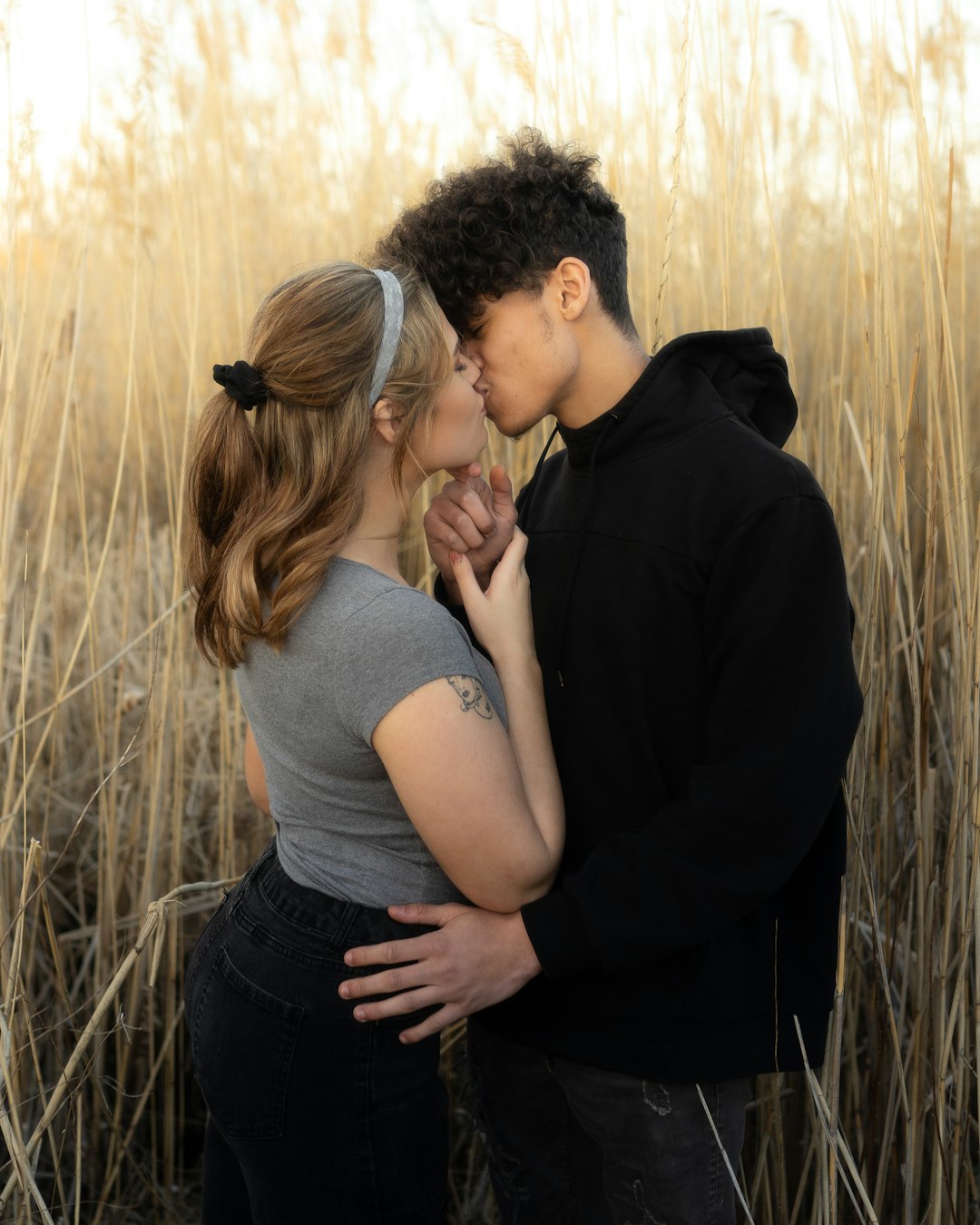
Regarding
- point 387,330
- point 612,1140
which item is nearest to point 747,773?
point 612,1140

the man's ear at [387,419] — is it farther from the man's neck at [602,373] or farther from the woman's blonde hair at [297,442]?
the man's neck at [602,373]

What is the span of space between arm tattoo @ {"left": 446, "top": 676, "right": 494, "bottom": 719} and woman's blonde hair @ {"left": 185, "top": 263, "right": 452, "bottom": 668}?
16cm

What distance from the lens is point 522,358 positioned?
3.88 feet

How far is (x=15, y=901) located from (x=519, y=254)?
4.14 feet

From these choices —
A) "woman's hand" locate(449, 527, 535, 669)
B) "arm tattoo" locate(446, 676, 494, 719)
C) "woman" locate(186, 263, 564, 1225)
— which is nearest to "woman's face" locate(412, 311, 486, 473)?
"woman" locate(186, 263, 564, 1225)

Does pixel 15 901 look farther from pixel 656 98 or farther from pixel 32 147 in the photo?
pixel 656 98

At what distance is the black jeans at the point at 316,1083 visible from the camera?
981 mm

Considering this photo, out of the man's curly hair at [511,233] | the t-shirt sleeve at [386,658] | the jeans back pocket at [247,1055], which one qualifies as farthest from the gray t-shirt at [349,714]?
the man's curly hair at [511,233]

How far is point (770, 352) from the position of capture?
115 cm

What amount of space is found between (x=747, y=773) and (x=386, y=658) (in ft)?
1.10

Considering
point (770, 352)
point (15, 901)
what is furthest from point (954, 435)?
point (15, 901)

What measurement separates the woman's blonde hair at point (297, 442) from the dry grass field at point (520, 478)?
1.18ft

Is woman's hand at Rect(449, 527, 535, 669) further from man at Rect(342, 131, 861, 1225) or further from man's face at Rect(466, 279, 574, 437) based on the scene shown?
man's face at Rect(466, 279, 574, 437)

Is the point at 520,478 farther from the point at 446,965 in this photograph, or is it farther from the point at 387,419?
the point at 446,965
